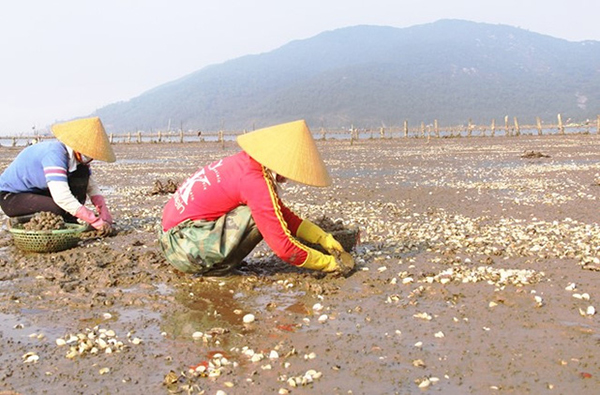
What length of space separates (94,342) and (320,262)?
201 centimetres

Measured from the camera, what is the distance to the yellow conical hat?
479 cm

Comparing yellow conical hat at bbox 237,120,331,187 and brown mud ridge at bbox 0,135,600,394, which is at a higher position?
yellow conical hat at bbox 237,120,331,187

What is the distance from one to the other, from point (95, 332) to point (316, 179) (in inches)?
80.9

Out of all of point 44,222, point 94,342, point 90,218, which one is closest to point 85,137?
point 90,218

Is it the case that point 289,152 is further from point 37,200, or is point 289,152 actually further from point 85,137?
point 37,200

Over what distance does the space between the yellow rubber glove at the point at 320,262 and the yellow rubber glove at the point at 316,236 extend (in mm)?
171

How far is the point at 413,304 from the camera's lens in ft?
15.3

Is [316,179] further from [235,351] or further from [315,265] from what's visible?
[235,351]

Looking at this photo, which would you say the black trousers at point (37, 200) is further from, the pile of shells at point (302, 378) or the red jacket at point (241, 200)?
the pile of shells at point (302, 378)

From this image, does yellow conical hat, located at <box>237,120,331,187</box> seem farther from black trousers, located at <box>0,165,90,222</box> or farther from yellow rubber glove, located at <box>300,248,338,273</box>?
black trousers, located at <box>0,165,90,222</box>

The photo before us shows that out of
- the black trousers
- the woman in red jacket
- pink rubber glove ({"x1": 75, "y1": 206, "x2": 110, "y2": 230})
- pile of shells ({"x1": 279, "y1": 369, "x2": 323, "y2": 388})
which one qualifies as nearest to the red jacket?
the woman in red jacket

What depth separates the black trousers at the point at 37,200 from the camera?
269 inches

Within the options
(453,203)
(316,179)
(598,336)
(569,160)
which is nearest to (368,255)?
(316,179)

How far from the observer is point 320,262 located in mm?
5141
